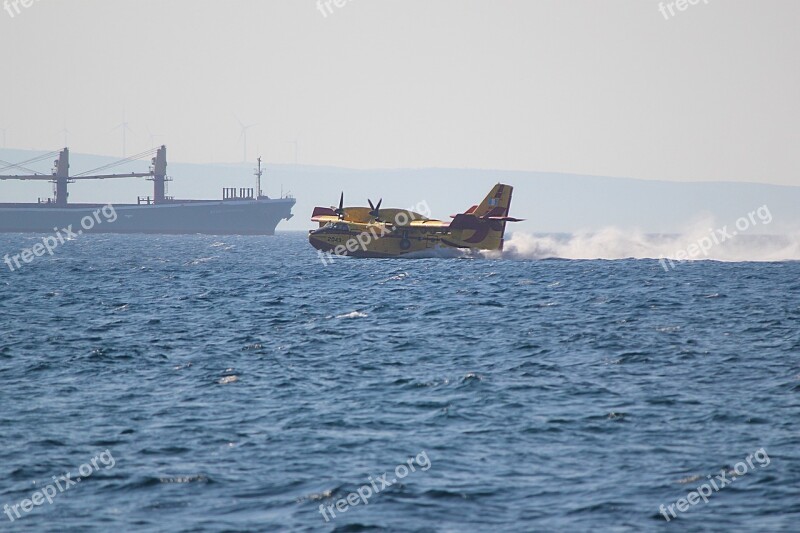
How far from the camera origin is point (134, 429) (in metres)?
21.2

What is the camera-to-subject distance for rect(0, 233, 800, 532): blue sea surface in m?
15.8

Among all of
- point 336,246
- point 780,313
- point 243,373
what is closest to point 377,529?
point 243,373

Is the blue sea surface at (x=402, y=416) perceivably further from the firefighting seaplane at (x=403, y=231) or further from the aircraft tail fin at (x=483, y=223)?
the aircraft tail fin at (x=483, y=223)

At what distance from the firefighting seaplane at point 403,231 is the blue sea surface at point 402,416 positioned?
36325mm

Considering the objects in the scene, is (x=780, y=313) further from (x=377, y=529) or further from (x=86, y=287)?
(x=86, y=287)

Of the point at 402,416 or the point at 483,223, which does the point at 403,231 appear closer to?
the point at 483,223

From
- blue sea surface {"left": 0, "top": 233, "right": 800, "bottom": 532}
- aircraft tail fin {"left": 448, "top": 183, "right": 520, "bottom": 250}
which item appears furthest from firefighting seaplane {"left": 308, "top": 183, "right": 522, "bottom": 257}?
blue sea surface {"left": 0, "top": 233, "right": 800, "bottom": 532}

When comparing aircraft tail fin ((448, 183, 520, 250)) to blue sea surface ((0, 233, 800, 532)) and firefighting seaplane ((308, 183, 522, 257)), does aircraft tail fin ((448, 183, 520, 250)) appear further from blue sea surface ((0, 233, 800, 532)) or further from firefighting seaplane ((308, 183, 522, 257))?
blue sea surface ((0, 233, 800, 532))

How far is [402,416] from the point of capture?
22.4m

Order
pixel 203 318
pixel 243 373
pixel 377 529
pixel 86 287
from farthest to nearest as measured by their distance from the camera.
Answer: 1. pixel 86 287
2. pixel 203 318
3. pixel 243 373
4. pixel 377 529

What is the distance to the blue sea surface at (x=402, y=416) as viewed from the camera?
1582 centimetres

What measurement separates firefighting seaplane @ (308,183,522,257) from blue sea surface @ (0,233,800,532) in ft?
119

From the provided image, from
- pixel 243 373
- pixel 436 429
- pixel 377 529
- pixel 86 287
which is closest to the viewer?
pixel 377 529

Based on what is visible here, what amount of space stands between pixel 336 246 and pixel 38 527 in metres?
69.2
